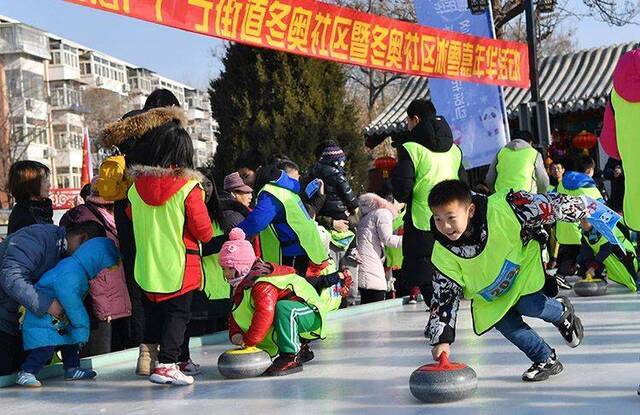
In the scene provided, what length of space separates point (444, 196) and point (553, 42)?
3533cm

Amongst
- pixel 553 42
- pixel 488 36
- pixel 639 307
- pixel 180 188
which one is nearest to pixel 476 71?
pixel 488 36

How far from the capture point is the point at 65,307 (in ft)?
17.1

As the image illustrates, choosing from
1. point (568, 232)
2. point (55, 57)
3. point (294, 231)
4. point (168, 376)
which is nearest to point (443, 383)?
point (168, 376)

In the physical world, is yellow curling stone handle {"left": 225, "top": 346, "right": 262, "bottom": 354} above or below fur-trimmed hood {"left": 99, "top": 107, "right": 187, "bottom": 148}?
below

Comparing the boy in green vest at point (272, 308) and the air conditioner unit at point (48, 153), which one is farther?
the air conditioner unit at point (48, 153)

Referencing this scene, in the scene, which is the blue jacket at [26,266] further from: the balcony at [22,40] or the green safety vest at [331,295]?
the balcony at [22,40]

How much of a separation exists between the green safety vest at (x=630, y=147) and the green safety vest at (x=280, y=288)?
1.85 m

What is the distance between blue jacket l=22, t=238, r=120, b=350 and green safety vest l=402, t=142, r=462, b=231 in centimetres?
215

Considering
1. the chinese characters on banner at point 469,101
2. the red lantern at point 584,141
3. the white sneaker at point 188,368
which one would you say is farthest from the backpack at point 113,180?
the red lantern at point 584,141

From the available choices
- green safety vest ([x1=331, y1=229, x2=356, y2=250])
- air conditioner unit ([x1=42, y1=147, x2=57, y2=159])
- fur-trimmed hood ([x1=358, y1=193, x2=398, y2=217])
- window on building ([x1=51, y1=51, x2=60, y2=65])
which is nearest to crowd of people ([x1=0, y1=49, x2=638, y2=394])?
green safety vest ([x1=331, y1=229, x2=356, y2=250])

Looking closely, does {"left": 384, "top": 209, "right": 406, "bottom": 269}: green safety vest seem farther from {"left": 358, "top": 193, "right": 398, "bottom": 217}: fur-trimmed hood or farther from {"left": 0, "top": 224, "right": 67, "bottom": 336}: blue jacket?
{"left": 0, "top": 224, "right": 67, "bottom": 336}: blue jacket

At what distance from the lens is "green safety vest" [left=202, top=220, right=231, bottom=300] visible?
639 centimetres

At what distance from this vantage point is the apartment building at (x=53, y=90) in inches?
2028

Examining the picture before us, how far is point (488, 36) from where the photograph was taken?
1211 cm
